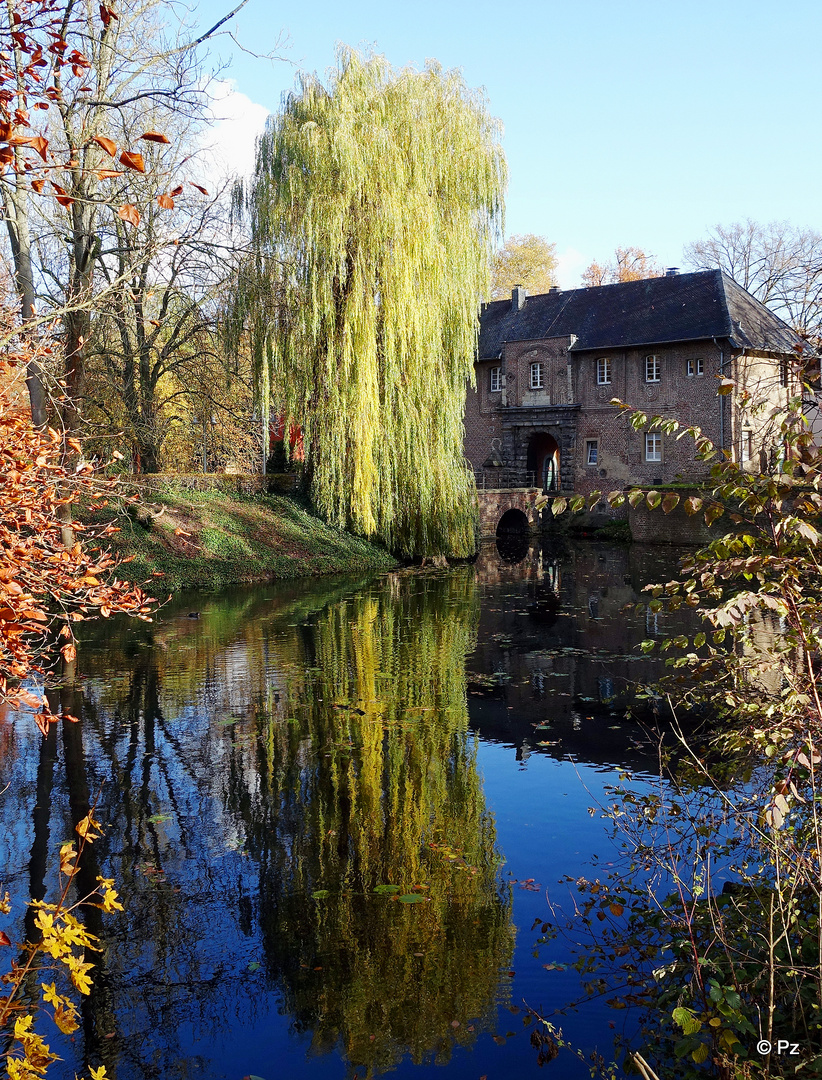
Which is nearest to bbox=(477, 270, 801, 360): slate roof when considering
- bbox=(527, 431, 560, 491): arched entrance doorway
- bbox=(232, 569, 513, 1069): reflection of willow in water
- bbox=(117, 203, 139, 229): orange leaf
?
bbox=(527, 431, 560, 491): arched entrance doorway

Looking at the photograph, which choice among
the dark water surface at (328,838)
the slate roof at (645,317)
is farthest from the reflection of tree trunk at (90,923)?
the slate roof at (645,317)

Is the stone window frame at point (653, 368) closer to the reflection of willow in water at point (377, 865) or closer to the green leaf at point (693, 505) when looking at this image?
the reflection of willow in water at point (377, 865)

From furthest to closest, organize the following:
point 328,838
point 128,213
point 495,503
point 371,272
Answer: point 495,503 < point 371,272 < point 328,838 < point 128,213

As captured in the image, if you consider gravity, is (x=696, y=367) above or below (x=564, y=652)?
above

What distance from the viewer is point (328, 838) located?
642cm

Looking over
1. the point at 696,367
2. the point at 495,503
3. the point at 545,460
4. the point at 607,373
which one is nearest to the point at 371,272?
the point at 495,503

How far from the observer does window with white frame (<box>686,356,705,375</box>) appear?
32.8 metres

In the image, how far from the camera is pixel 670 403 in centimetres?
3388

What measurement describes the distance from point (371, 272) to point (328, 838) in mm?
16878

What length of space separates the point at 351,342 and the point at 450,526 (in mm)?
5458

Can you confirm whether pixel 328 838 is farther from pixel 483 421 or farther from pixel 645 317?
pixel 483 421

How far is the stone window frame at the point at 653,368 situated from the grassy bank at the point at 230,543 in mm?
15455

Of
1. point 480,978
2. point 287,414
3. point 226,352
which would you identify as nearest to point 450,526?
point 287,414

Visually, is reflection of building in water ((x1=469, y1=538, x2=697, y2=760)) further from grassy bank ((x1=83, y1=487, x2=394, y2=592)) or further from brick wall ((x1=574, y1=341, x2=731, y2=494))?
brick wall ((x1=574, y1=341, x2=731, y2=494))
